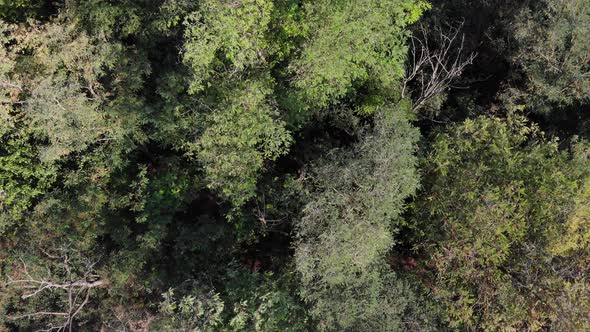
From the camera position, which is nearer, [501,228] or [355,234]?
[355,234]

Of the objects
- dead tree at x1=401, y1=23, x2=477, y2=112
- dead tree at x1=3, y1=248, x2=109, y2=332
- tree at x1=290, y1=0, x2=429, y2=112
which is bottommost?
dead tree at x1=3, y1=248, x2=109, y2=332

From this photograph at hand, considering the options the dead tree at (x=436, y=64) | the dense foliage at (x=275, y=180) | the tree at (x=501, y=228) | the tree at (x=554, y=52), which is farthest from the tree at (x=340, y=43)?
the tree at (x=554, y=52)

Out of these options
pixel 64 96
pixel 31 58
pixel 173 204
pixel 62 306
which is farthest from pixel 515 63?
pixel 62 306

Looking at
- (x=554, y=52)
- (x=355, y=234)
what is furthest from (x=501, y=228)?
(x=554, y=52)

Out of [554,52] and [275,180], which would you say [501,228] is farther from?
[275,180]

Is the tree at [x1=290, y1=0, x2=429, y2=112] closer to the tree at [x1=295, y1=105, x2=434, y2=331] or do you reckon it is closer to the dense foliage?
the dense foliage

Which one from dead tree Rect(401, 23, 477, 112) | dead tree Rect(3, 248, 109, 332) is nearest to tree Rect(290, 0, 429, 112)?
dead tree Rect(401, 23, 477, 112)

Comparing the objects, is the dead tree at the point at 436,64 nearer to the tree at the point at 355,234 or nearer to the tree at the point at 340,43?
the tree at the point at 340,43
